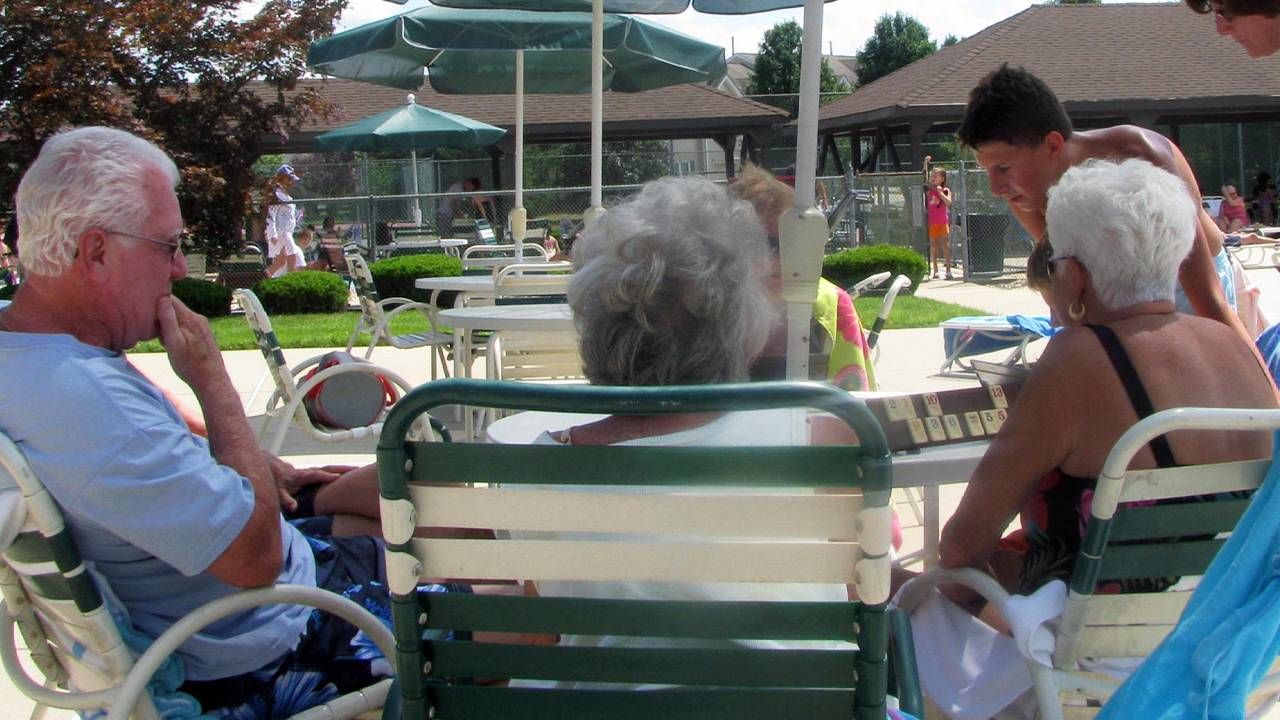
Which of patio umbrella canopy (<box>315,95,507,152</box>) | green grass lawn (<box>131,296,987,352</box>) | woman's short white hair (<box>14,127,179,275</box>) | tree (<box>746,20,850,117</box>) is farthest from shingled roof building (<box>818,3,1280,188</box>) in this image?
tree (<box>746,20,850,117</box>)

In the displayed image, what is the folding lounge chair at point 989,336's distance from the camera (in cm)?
659

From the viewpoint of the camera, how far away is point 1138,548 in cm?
169

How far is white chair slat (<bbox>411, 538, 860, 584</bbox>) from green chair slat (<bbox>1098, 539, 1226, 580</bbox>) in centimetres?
54

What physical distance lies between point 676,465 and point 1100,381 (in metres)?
0.95

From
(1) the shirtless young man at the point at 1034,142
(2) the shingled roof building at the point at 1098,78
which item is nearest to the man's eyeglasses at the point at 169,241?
(1) the shirtless young man at the point at 1034,142

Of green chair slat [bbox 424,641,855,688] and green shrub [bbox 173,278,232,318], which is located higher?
green chair slat [bbox 424,641,855,688]

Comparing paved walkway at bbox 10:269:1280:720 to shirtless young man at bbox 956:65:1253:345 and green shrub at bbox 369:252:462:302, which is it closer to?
shirtless young man at bbox 956:65:1253:345

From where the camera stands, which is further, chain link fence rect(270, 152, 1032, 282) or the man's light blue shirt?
chain link fence rect(270, 152, 1032, 282)

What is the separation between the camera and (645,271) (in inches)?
62.3

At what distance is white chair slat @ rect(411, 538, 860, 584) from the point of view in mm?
1352

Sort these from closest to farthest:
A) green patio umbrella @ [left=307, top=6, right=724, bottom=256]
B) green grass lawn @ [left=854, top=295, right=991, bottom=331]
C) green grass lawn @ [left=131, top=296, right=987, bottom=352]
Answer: green patio umbrella @ [left=307, top=6, right=724, bottom=256]
green grass lawn @ [left=131, top=296, right=987, bottom=352]
green grass lawn @ [left=854, top=295, right=991, bottom=331]

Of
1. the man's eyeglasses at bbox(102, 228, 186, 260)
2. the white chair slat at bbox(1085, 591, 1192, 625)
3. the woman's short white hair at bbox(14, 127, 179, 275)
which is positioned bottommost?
the white chair slat at bbox(1085, 591, 1192, 625)

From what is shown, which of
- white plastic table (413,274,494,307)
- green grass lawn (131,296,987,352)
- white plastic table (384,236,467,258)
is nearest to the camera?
white plastic table (413,274,494,307)

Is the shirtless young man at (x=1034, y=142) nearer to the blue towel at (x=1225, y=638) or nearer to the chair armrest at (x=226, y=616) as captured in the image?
the blue towel at (x=1225, y=638)
